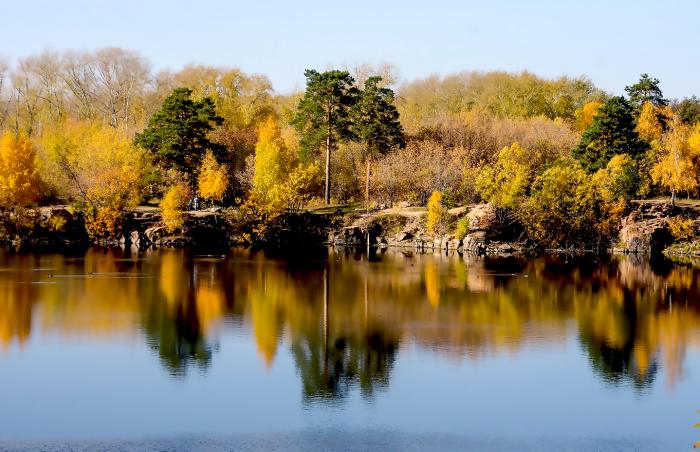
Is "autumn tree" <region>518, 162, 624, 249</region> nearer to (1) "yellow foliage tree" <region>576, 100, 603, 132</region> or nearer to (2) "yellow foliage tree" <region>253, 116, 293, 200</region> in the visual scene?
(2) "yellow foliage tree" <region>253, 116, 293, 200</region>

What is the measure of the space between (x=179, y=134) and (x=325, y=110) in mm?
12791

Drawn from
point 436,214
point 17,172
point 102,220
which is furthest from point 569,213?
point 17,172

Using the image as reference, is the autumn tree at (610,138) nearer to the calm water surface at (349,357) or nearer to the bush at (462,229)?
the bush at (462,229)

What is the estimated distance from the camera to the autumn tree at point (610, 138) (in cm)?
6925

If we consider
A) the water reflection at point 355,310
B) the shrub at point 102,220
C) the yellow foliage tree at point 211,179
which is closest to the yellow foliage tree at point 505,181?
the water reflection at point 355,310

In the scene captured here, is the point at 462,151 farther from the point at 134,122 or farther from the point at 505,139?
the point at 134,122

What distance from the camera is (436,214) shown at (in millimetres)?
66875

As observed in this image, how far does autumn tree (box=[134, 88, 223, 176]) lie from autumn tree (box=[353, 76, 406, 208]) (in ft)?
43.1

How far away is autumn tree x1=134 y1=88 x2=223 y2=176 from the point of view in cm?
6906

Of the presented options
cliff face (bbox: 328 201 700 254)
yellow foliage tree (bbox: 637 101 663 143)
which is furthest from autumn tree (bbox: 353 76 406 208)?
yellow foliage tree (bbox: 637 101 663 143)

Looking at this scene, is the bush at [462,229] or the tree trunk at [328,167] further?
the tree trunk at [328,167]

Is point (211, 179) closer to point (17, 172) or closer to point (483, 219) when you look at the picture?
point (17, 172)

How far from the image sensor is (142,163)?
70.4m

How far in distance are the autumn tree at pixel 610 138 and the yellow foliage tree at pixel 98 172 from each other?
128 ft
